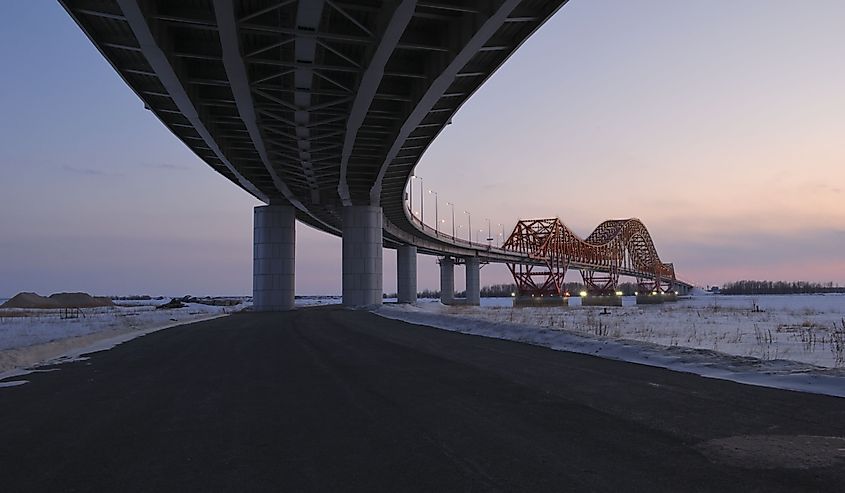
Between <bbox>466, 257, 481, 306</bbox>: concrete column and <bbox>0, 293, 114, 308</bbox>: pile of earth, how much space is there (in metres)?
62.6

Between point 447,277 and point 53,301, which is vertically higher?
point 447,277

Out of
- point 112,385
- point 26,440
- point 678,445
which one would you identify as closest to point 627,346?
point 678,445

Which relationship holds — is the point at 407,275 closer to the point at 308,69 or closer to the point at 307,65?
the point at 308,69

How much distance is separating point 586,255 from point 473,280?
38.1m

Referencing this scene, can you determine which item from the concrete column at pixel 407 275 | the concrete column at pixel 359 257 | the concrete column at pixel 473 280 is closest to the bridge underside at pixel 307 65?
the concrete column at pixel 359 257

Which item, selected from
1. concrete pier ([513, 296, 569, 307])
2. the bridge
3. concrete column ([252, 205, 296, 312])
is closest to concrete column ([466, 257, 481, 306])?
concrete pier ([513, 296, 569, 307])

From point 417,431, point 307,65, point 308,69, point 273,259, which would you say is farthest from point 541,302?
point 417,431

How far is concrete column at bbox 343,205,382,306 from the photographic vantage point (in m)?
53.8

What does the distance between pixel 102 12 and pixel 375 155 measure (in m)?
23.0

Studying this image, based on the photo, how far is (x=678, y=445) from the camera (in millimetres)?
5887

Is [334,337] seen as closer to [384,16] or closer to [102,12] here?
[384,16]

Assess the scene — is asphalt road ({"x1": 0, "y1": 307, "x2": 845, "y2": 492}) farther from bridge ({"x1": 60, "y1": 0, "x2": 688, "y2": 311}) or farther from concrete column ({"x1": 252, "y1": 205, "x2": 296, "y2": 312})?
concrete column ({"x1": 252, "y1": 205, "x2": 296, "y2": 312})

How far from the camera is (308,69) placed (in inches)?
924

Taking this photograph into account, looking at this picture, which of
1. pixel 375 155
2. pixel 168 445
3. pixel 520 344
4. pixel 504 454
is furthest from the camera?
pixel 375 155
